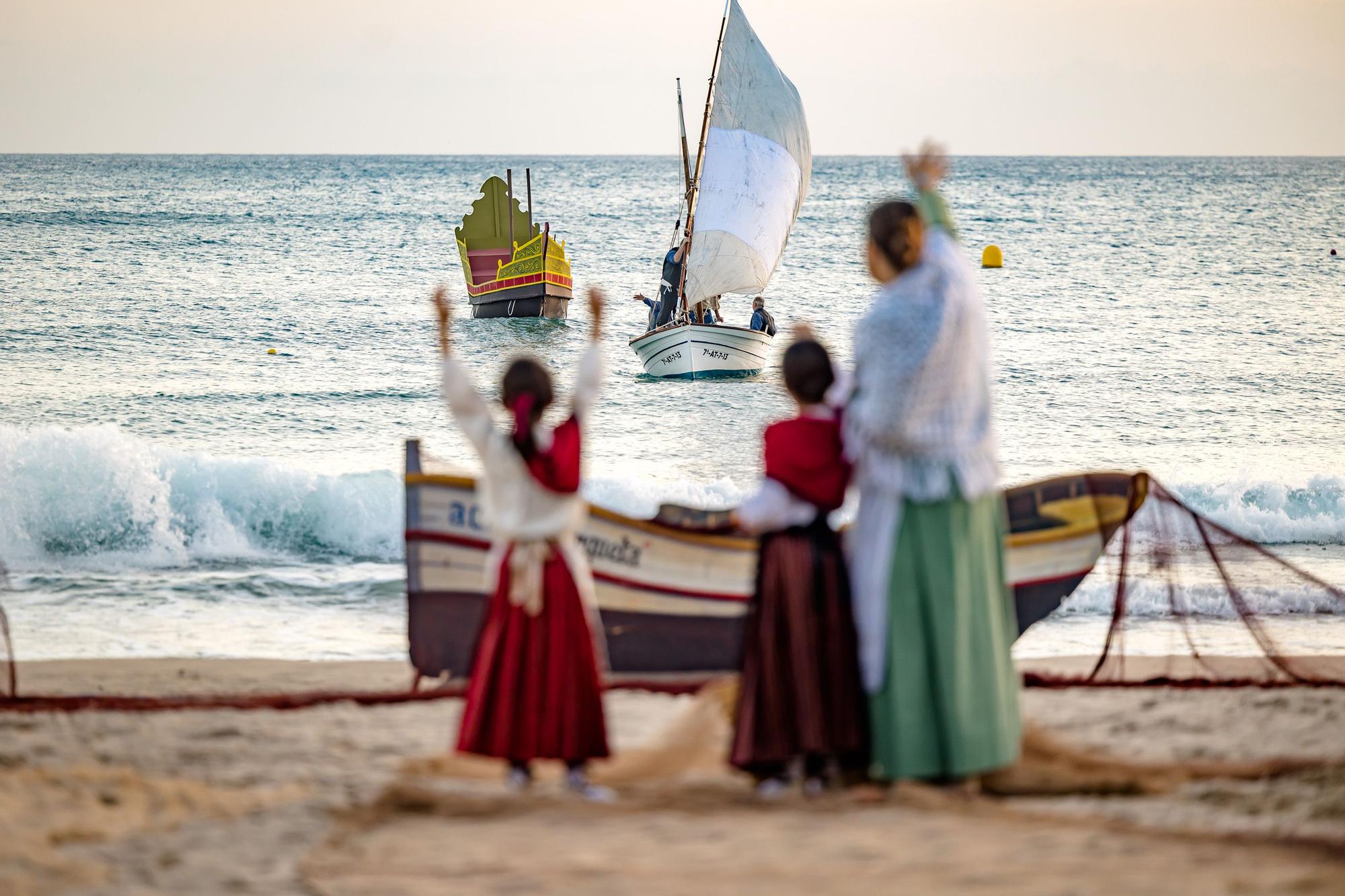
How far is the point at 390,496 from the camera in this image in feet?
38.9

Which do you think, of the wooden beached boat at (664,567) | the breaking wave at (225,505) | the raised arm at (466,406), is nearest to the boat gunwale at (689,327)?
the breaking wave at (225,505)

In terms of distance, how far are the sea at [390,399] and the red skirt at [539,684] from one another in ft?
10.9

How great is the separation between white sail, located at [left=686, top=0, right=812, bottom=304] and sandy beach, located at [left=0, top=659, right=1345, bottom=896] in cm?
1604

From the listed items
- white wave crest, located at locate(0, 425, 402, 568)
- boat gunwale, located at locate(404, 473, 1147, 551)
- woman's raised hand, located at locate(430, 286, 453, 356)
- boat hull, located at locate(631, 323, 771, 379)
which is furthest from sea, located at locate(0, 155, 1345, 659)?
woman's raised hand, located at locate(430, 286, 453, 356)

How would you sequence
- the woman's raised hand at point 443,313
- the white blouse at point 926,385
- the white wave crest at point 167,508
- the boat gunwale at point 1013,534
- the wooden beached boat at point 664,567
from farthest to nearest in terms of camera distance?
the white wave crest at point 167,508 < the boat gunwale at point 1013,534 < the wooden beached boat at point 664,567 < the woman's raised hand at point 443,313 < the white blouse at point 926,385

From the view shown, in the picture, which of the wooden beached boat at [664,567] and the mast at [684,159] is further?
the mast at [684,159]

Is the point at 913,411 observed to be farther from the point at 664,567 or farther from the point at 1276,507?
the point at 1276,507

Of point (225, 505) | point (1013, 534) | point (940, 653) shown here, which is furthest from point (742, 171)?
point (940, 653)

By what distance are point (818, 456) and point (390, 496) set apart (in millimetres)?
8682

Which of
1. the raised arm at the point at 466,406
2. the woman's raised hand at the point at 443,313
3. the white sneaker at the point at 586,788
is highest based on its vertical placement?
Answer: the woman's raised hand at the point at 443,313

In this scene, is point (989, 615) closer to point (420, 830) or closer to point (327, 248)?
point (420, 830)

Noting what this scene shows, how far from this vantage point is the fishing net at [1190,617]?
5613 millimetres

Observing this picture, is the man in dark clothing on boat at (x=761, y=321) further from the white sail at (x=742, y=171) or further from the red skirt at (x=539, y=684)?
the red skirt at (x=539, y=684)

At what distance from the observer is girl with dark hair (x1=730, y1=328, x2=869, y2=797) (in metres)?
3.64
